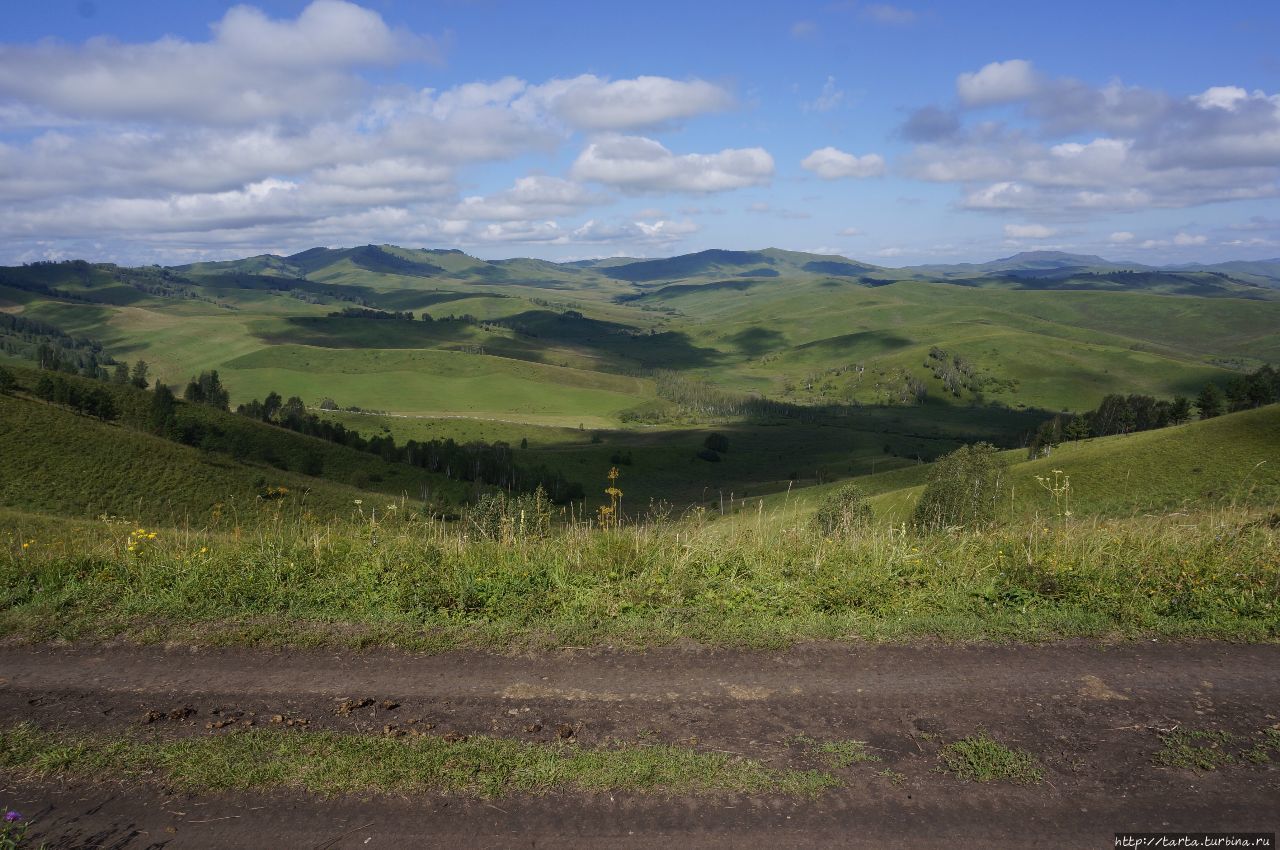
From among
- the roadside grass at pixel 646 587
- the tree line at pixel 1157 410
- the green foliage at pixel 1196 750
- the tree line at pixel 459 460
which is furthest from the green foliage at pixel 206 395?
the green foliage at pixel 1196 750

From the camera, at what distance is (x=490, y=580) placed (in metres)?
9.73

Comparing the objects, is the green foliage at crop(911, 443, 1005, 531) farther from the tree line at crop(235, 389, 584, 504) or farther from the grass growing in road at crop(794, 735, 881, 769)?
the tree line at crop(235, 389, 584, 504)

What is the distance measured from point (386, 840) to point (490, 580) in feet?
14.9

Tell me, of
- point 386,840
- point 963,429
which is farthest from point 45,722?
point 963,429

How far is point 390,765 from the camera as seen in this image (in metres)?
6.05

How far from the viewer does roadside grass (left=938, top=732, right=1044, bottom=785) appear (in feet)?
19.5

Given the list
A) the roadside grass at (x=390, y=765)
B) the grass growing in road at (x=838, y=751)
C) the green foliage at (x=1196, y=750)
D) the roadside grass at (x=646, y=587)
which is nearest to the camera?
the roadside grass at (x=390, y=765)

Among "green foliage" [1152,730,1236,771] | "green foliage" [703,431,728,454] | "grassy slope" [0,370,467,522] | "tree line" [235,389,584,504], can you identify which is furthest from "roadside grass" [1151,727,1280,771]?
"green foliage" [703,431,728,454]

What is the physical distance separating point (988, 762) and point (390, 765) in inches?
199

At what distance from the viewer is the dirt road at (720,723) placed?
17.7 ft

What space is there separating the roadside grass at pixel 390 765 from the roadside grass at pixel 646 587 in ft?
6.68

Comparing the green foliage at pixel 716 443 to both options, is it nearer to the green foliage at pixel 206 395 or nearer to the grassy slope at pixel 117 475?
the grassy slope at pixel 117 475

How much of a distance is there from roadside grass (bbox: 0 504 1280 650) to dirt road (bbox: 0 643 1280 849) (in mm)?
423

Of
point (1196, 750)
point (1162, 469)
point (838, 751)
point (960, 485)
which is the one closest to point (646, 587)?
point (838, 751)
